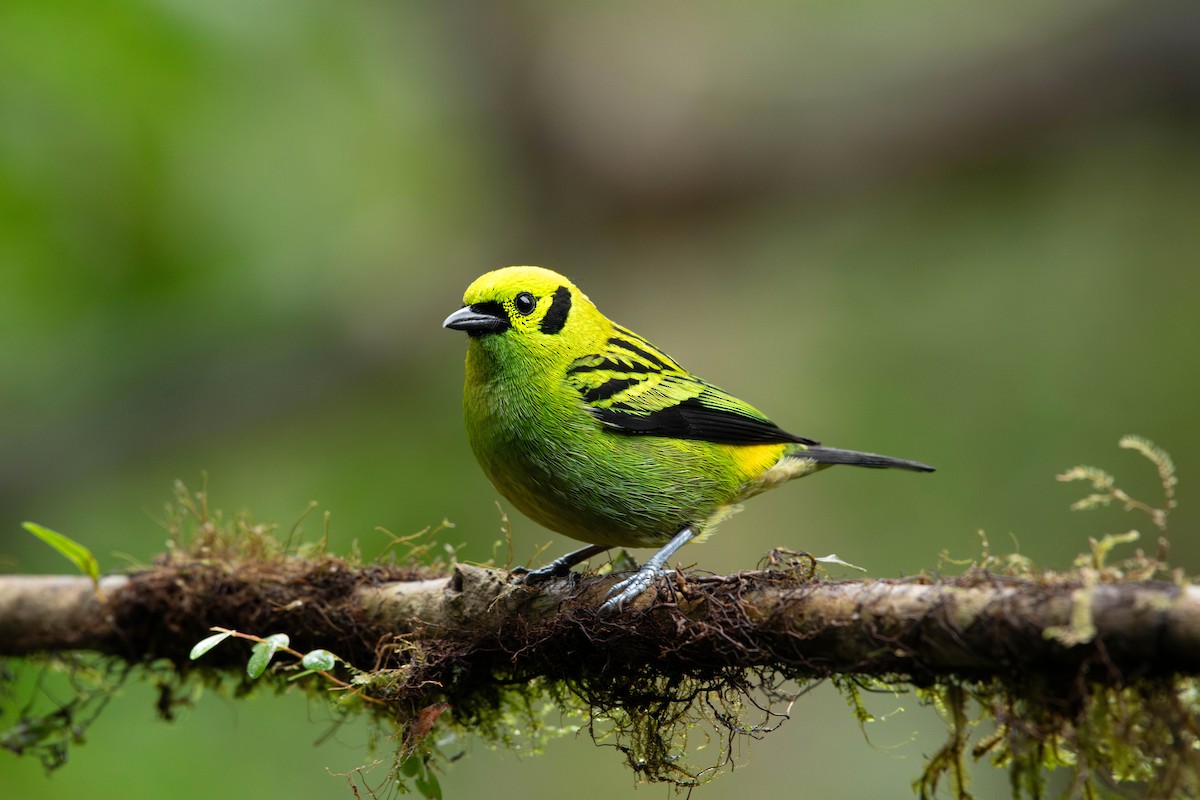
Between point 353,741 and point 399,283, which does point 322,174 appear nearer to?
point 399,283

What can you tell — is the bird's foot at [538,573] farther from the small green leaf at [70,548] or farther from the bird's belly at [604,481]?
the small green leaf at [70,548]

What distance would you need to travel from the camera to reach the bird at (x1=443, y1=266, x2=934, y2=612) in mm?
3854

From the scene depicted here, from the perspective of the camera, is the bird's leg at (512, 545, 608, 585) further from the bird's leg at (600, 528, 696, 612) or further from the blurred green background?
the blurred green background

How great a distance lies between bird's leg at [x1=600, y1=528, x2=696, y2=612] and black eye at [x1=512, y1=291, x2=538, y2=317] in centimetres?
109

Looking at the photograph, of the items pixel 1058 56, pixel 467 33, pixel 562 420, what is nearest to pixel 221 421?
pixel 467 33

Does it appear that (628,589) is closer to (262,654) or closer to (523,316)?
(262,654)

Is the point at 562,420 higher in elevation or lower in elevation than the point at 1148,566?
higher

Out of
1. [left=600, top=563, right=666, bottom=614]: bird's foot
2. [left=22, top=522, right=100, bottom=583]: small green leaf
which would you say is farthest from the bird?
[left=22, top=522, right=100, bottom=583]: small green leaf

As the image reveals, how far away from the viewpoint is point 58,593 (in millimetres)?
4273

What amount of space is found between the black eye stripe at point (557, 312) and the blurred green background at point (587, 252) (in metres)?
3.94

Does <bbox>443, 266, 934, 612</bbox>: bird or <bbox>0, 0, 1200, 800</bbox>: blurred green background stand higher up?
<bbox>0, 0, 1200, 800</bbox>: blurred green background

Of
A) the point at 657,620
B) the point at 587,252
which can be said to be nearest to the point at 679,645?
the point at 657,620

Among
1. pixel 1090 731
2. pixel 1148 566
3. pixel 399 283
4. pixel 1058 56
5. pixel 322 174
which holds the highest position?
pixel 1058 56

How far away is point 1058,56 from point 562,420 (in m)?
6.63
